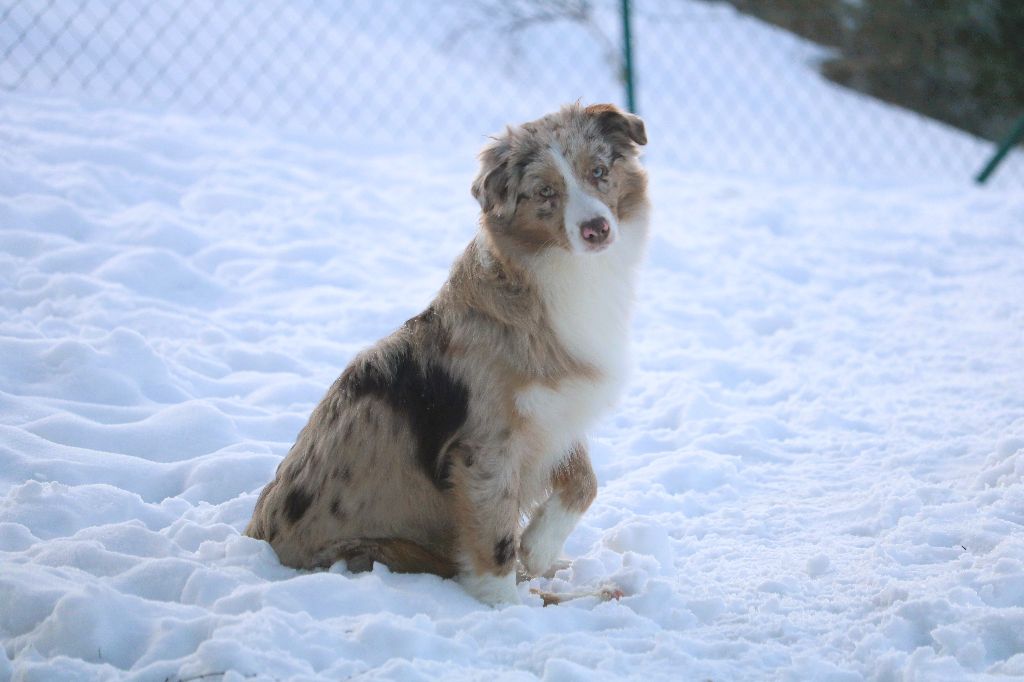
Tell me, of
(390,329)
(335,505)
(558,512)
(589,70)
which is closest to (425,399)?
(335,505)

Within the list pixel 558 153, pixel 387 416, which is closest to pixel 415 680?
pixel 387 416

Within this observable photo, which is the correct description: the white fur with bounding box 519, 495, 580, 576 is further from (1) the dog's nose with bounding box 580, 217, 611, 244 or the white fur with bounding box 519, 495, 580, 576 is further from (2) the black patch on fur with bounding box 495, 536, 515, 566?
(1) the dog's nose with bounding box 580, 217, 611, 244

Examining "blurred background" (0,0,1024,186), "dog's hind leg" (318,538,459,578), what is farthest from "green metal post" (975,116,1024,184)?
"dog's hind leg" (318,538,459,578)

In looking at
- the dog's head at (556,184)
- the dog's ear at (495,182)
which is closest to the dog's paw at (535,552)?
the dog's head at (556,184)

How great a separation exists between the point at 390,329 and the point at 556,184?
98.6 inches

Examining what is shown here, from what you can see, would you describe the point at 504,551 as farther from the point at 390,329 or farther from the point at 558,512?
the point at 390,329

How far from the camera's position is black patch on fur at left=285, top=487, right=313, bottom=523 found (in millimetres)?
3342

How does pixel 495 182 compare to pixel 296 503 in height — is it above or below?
above

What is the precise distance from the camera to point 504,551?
10.8ft

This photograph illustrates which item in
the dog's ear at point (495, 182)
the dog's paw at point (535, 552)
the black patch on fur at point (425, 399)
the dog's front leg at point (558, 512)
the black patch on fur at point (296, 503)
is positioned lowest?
the dog's paw at point (535, 552)

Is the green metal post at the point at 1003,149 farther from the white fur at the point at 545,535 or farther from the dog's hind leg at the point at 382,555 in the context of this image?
the dog's hind leg at the point at 382,555

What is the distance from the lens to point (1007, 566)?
3.30 m

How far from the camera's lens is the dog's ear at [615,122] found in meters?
3.66

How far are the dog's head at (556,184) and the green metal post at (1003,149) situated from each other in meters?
7.13
